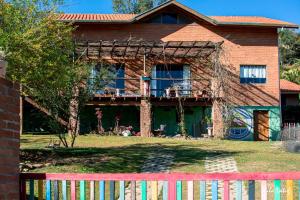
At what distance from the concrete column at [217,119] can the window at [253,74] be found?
3.28 meters

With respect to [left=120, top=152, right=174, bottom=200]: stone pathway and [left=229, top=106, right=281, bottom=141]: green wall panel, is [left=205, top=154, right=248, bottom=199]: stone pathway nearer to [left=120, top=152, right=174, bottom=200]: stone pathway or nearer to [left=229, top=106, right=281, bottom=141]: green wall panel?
[left=120, top=152, right=174, bottom=200]: stone pathway

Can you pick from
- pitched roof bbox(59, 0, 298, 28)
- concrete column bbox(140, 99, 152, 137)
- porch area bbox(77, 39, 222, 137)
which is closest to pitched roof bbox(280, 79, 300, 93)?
pitched roof bbox(59, 0, 298, 28)

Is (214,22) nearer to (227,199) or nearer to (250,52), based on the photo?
(250,52)

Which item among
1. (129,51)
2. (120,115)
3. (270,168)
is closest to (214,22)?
(129,51)

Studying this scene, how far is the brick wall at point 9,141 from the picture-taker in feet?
17.7

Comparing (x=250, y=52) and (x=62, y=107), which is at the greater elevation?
(x=250, y=52)

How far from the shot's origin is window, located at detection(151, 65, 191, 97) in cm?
2903

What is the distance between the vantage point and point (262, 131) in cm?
3069

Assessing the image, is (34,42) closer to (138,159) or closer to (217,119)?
(138,159)

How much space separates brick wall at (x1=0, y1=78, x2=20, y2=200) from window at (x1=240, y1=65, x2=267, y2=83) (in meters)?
25.6

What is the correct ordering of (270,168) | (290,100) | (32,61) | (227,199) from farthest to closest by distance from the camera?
(290,100), (270,168), (32,61), (227,199)

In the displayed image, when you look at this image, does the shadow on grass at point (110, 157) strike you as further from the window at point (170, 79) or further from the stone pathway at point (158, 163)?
the window at point (170, 79)

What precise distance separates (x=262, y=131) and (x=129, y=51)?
29.8 ft

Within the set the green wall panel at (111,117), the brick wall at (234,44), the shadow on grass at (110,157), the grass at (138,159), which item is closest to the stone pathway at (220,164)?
the grass at (138,159)
